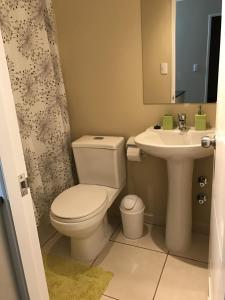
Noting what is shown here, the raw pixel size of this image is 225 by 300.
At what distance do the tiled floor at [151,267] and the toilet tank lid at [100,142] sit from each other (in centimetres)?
79

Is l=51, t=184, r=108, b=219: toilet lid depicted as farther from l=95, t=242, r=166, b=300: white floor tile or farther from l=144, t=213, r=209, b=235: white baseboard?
l=144, t=213, r=209, b=235: white baseboard

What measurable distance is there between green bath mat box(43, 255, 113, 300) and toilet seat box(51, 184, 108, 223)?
0.42 m

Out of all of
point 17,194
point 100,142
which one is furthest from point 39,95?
point 17,194

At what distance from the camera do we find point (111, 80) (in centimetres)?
192

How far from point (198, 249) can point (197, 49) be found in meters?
1.43

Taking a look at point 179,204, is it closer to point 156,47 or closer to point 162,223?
point 162,223

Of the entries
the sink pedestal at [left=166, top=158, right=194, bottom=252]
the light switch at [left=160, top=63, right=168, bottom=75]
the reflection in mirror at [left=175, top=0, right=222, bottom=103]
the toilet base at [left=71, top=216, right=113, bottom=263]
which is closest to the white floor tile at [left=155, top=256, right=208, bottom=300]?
the sink pedestal at [left=166, top=158, right=194, bottom=252]

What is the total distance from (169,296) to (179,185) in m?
0.69

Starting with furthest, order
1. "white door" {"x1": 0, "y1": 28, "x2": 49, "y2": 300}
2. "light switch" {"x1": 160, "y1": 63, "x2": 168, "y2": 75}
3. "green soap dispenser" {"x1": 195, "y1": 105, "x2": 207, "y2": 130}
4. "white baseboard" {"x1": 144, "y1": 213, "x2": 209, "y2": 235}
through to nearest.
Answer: "white baseboard" {"x1": 144, "y1": 213, "x2": 209, "y2": 235} < "light switch" {"x1": 160, "y1": 63, "x2": 168, "y2": 75} < "green soap dispenser" {"x1": 195, "y1": 105, "x2": 207, "y2": 130} < "white door" {"x1": 0, "y1": 28, "x2": 49, "y2": 300}

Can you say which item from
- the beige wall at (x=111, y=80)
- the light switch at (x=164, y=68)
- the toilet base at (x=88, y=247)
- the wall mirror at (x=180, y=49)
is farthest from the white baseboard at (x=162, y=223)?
the light switch at (x=164, y=68)

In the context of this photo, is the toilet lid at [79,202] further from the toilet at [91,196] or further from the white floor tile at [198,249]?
the white floor tile at [198,249]

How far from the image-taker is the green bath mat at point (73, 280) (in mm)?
1526

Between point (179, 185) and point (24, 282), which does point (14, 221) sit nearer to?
point (24, 282)

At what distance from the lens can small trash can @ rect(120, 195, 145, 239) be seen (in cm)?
192
